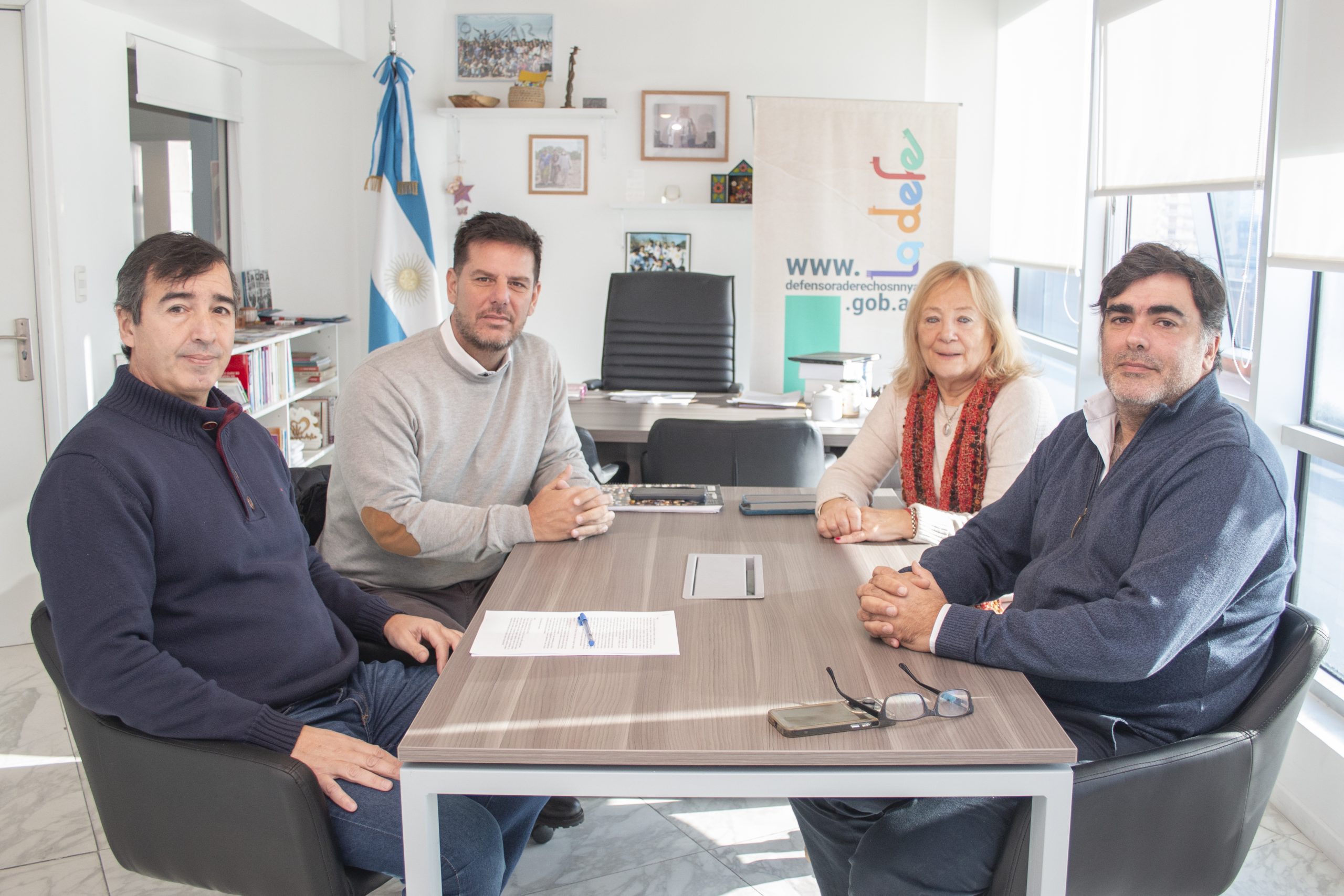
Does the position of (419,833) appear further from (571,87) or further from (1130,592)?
(571,87)

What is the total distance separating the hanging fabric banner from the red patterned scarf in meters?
2.15

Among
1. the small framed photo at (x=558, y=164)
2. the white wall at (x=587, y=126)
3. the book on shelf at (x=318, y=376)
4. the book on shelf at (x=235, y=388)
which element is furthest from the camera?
the small framed photo at (x=558, y=164)

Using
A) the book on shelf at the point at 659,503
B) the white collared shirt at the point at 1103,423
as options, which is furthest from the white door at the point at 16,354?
the white collared shirt at the point at 1103,423

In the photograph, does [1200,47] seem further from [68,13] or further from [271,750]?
[68,13]

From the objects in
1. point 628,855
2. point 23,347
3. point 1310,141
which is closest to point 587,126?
point 23,347

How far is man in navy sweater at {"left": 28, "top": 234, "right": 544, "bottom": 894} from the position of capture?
4.76ft

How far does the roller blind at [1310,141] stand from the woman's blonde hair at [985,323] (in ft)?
2.20

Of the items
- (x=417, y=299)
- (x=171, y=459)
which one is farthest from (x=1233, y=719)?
(x=417, y=299)

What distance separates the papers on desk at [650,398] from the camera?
13.3 feet

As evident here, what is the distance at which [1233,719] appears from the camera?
1.59m

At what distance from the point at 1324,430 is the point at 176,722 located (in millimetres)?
2637

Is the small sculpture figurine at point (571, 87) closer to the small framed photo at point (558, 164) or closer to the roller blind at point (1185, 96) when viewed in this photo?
the small framed photo at point (558, 164)

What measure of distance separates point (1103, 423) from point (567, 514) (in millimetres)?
1009

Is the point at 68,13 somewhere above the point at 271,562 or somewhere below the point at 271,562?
above
